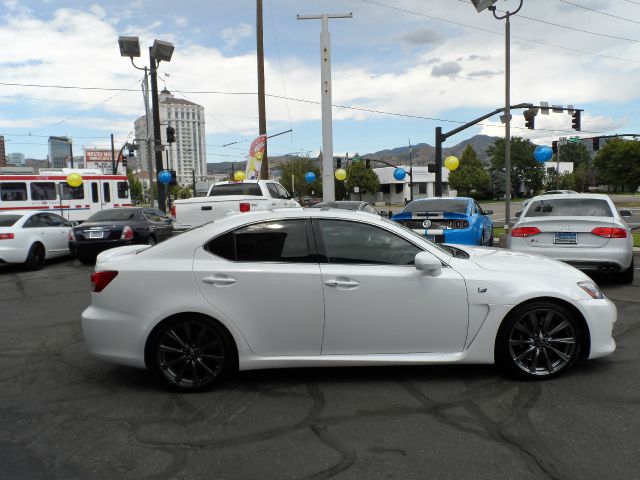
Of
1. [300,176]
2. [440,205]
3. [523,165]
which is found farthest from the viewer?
[300,176]

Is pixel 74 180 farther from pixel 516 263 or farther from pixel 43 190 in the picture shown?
pixel 516 263

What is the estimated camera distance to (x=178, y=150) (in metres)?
93.3

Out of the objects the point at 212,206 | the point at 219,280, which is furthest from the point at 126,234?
the point at 219,280

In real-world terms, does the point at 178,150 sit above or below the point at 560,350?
above

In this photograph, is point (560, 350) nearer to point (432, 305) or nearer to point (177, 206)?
point (432, 305)

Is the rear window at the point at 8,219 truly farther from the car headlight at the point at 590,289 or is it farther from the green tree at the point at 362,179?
the green tree at the point at 362,179

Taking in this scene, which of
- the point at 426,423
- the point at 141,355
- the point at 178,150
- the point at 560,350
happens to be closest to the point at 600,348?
the point at 560,350

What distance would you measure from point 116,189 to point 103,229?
1460cm

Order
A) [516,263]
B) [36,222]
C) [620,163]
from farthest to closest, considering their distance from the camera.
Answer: [620,163], [36,222], [516,263]

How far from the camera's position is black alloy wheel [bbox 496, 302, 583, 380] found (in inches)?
164

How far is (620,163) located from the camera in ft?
301

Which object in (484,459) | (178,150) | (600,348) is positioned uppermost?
(178,150)

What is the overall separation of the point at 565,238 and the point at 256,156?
62.1 ft

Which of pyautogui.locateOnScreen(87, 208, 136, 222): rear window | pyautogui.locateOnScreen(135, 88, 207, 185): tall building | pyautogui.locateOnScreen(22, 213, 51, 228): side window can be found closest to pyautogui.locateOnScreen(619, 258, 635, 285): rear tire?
pyautogui.locateOnScreen(87, 208, 136, 222): rear window
